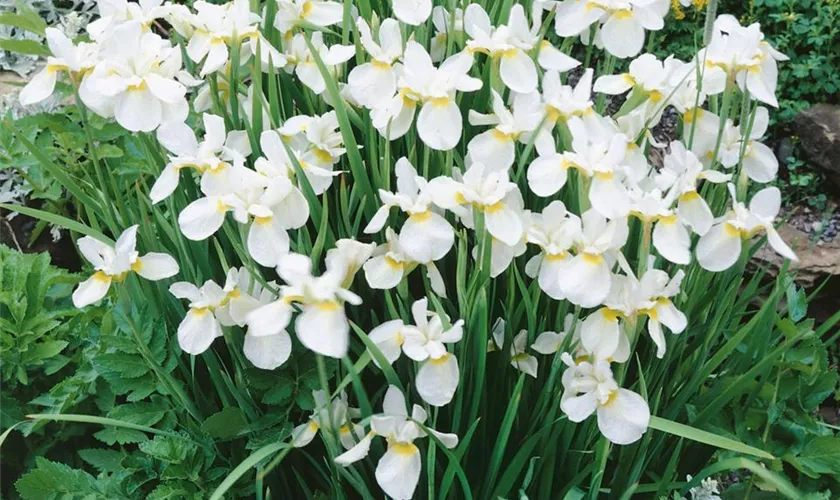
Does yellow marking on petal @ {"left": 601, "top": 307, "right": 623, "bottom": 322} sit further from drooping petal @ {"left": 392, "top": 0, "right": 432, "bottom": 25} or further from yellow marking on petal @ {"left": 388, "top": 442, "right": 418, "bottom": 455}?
drooping petal @ {"left": 392, "top": 0, "right": 432, "bottom": 25}

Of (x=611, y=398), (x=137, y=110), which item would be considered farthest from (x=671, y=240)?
(x=137, y=110)

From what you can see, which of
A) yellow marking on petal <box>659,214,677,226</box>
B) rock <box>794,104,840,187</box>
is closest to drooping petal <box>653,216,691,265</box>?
yellow marking on petal <box>659,214,677,226</box>

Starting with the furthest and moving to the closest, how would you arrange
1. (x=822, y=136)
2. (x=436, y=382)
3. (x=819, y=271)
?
1. (x=822, y=136)
2. (x=819, y=271)
3. (x=436, y=382)

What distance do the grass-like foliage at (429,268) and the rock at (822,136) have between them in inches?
74.4

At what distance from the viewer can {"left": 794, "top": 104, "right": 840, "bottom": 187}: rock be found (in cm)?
325

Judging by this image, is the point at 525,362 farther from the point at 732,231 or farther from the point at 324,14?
the point at 324,14

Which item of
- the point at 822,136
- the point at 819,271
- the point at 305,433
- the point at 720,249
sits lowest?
the point at 819,271

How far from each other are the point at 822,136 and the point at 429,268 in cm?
256

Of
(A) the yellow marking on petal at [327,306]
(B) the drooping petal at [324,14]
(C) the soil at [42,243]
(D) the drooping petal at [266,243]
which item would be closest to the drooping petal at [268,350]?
(D) the drooping petal at [266,243]

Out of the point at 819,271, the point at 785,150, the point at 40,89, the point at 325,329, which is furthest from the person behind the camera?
the point at 785,150

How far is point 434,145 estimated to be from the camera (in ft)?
4.05

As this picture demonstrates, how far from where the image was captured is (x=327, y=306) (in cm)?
99

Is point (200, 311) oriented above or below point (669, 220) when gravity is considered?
below

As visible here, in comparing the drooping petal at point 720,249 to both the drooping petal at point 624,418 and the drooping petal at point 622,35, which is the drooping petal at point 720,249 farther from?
the drooping petal at point 622,35
